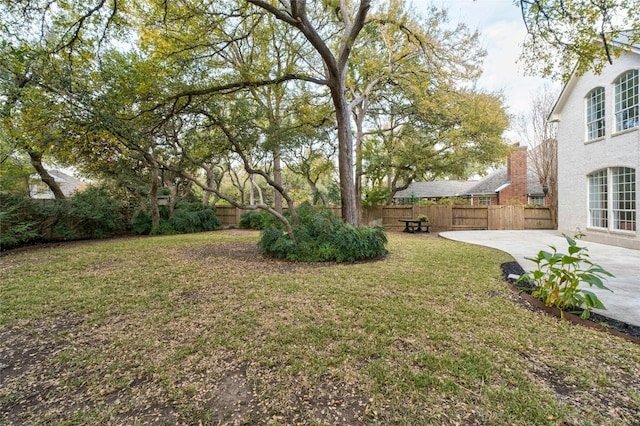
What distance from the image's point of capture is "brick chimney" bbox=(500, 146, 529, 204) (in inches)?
589

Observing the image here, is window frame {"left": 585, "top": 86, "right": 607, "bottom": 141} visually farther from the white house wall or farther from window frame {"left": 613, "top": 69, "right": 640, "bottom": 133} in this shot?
window frame {"left": 613, "top": 69, "right": 640, "bottom": 133}

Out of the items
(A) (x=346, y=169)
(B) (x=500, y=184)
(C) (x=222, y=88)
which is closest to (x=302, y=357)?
(A) (x=346, y=169)

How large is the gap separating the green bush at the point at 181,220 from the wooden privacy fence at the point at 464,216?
5.07 feet

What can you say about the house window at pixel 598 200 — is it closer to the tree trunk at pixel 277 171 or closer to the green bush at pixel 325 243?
the green bush at pixel 325 243

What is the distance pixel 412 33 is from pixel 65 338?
8.99 meters

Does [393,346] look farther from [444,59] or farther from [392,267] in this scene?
[444,59]

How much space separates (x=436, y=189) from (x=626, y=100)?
16.5 meters

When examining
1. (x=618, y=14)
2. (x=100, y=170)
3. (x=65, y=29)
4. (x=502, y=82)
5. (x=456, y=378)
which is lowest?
(x=456, y=378)

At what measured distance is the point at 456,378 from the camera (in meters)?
1.96

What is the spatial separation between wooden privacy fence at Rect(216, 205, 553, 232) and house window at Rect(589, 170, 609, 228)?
3.78 m

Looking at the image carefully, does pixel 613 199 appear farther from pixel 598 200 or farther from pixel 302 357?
pixel 302 357

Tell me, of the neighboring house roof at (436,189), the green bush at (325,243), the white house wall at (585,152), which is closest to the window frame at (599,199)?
the white house wall at (585,152)

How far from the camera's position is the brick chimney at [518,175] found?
1496 centimetres

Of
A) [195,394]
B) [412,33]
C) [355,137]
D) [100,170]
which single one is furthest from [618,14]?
[100,170]
